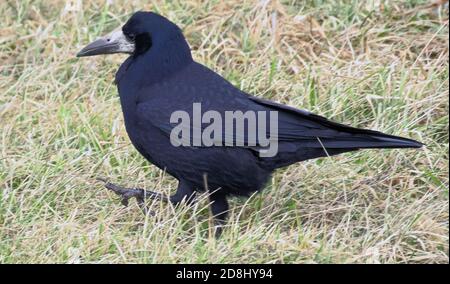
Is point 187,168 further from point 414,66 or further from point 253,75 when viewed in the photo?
point 414,66

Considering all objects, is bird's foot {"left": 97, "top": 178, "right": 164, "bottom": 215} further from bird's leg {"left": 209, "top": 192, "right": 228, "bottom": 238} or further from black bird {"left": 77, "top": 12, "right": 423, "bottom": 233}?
bird's leg {"left": 209, "top": 192, "right": 228, "bottom": 238}

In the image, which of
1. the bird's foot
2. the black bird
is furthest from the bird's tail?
the bird's foot

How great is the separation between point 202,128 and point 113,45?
73 centimetres

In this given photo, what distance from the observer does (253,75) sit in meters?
6.15

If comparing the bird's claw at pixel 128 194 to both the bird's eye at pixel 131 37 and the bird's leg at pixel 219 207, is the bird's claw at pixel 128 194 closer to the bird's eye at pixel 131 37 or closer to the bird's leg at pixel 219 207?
the bird's leg at pixel 219 207

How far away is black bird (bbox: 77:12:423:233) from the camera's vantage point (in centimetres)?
493

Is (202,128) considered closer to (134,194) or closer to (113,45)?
(134,194)

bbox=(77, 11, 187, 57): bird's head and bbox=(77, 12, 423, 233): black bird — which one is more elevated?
bbox=(77, 11, 187, 57): bird's head

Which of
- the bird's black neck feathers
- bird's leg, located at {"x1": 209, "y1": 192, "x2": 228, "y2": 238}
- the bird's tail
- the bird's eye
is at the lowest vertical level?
bird's leg, located at {"x1": 209, "y1": 192, "x2": 228, "y2": 238}

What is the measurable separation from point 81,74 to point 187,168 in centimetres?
168

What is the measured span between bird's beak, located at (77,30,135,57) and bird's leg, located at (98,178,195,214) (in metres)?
0.69

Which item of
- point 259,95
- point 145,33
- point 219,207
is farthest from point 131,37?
point 259,95

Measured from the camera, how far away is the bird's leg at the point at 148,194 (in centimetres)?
505

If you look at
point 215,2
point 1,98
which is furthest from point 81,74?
point 215,2
